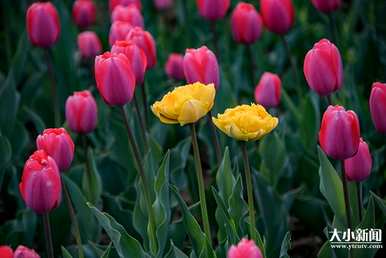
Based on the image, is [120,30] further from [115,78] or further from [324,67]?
[324,67]

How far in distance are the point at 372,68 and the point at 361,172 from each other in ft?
4.26

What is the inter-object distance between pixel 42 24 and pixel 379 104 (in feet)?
3.38

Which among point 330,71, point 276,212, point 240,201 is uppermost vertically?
point 330,71

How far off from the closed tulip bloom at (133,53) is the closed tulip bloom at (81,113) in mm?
222

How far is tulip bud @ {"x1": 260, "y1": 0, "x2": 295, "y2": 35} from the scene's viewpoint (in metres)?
2.48

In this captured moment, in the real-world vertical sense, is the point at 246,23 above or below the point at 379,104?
above

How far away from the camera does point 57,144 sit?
6.15 feet

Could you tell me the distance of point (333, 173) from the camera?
195cm

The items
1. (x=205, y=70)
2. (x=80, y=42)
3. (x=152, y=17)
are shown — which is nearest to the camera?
(x=205, y=70)

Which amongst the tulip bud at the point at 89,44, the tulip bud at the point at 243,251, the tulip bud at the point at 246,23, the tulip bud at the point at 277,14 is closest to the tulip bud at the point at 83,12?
the tulip bud at the point at 89,44

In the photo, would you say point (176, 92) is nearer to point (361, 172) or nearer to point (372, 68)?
point (361, 172)

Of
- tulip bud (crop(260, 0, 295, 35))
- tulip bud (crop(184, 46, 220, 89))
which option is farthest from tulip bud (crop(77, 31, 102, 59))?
tulip bud (crop(184, 46, 220, 89))

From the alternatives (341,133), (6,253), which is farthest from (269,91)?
(6,253)

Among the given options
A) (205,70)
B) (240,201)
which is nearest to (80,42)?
(205,70)
